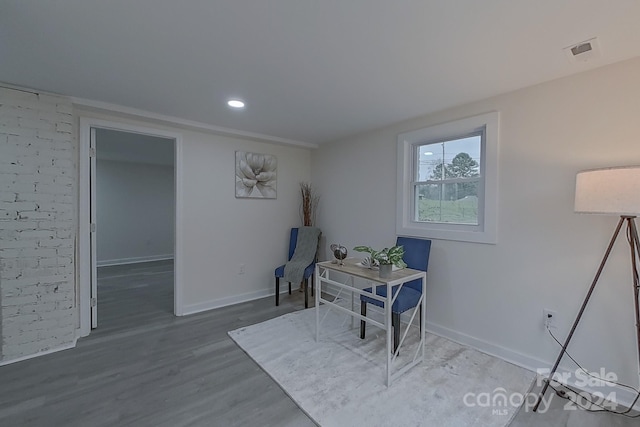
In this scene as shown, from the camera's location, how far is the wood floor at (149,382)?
5.79ft

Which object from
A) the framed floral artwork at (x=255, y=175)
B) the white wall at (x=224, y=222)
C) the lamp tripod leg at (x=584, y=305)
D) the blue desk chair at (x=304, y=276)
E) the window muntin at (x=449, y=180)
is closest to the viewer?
the lamp tripod leg at (x=584, y=305)

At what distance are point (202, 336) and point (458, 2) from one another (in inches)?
127

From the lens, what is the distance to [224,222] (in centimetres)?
372

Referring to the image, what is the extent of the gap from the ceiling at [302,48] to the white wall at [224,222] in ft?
3.12

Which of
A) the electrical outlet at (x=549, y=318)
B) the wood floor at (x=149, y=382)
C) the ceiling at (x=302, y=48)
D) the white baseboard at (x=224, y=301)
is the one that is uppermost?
the ceiling at (x=302, y=48)

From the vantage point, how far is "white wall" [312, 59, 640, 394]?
190 centimetres

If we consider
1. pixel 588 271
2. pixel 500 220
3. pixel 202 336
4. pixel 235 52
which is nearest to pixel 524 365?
pixel 588 271

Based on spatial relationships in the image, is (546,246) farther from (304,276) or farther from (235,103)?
(235,103)

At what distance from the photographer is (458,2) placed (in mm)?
1332

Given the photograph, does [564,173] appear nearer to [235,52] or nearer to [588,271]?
[588,271]

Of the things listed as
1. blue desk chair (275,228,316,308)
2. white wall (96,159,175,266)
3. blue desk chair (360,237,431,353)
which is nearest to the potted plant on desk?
blue desk chair (360,237,431,353)

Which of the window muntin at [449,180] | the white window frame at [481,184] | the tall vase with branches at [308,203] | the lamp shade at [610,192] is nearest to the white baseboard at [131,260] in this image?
the tall vase with branches at [308,203]

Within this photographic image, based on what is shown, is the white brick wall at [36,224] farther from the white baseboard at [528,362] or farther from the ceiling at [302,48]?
the white baseboard at [528,362]

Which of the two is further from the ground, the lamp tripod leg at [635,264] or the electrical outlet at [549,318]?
the lamp tripod leg at [635,264]
